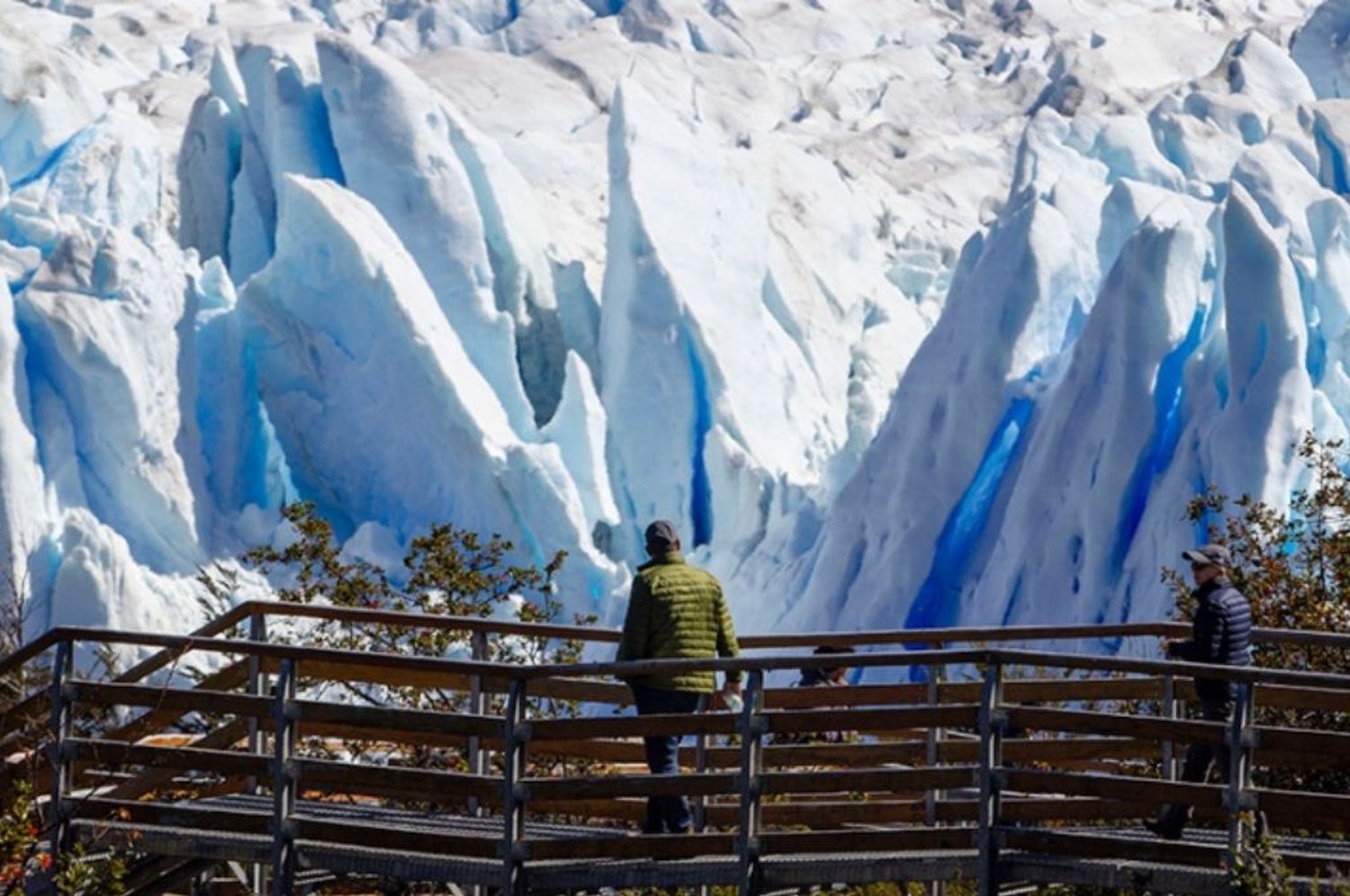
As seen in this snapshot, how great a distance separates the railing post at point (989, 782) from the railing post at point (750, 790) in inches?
28.4

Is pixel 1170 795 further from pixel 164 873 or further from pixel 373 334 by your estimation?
pixel 373 334

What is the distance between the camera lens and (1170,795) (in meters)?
8.55

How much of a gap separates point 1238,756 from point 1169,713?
173 cm

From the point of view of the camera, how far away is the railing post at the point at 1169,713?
32.5ft

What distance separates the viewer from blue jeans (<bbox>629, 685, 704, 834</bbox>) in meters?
9.03

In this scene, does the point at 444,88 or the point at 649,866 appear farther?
the point at 444,88

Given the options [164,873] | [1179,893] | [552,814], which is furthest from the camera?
[552,814]

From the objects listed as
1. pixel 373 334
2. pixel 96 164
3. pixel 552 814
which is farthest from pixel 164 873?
pixel 96 164

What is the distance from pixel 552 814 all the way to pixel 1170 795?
10.6 feet

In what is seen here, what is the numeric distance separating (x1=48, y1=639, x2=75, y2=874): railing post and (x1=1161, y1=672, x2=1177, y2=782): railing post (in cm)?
400

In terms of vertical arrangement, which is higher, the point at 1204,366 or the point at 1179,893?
the point at 1179,893

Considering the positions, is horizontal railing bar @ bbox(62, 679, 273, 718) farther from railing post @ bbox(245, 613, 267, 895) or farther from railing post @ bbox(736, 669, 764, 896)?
railing post @ bbox(736, 669, 764, 896)

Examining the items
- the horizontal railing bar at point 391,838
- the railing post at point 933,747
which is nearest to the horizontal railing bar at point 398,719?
the horizontal railing bar at point 391,838

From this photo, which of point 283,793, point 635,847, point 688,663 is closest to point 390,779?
point 283,793
